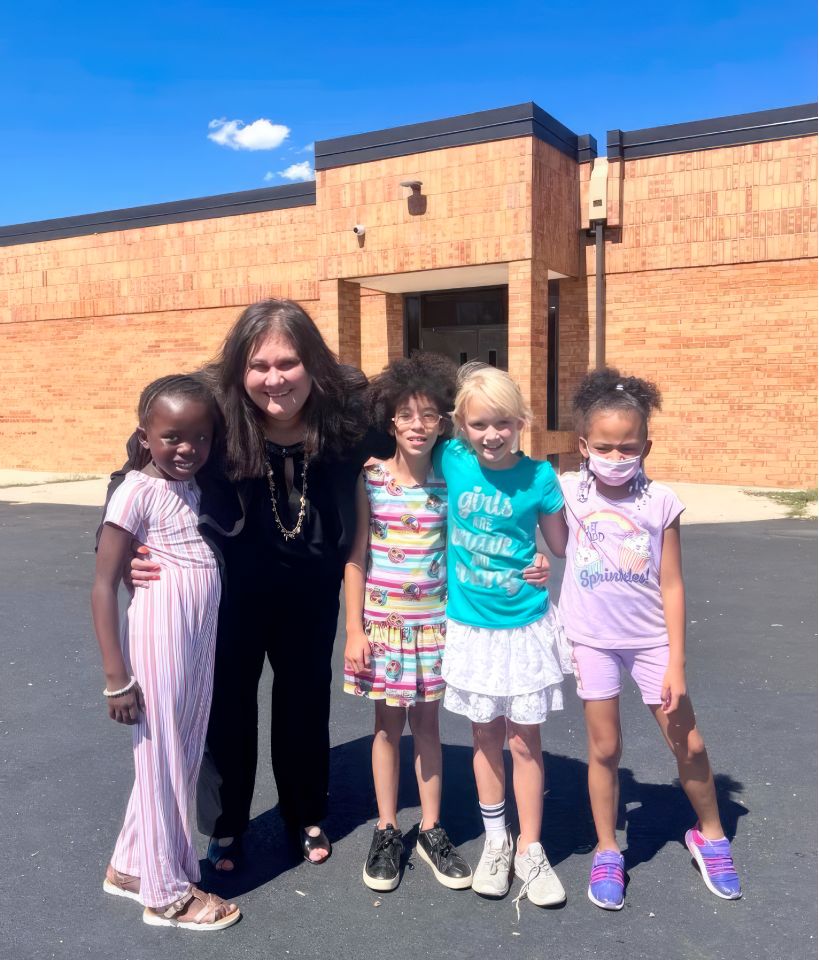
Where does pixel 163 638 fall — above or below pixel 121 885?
above

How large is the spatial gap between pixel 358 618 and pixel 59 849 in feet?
4.43

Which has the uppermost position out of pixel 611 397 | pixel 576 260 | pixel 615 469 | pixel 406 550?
pixel 576 260

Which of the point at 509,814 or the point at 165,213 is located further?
the point at 165,213

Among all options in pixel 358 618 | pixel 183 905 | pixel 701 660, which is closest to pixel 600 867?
pixel 358 618

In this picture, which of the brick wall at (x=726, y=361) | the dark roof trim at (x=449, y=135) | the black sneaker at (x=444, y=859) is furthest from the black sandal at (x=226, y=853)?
the dark roof trim at (x=449, y=135)

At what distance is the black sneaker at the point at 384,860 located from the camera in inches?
102

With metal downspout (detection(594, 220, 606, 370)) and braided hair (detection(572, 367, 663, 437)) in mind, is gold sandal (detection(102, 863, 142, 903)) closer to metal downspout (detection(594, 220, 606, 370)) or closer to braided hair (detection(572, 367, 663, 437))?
braided hair (detection(572, 367, 663, 437))

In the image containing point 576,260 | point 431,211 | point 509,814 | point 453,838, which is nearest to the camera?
→ point 453,838

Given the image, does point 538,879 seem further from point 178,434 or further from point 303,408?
point 178,434

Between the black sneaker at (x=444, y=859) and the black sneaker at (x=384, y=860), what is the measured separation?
0.29 ft

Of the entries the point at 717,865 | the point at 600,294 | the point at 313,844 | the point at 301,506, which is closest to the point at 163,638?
the point at 301,506

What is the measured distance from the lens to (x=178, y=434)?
7.84 ft

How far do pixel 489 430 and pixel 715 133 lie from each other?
12.4 m

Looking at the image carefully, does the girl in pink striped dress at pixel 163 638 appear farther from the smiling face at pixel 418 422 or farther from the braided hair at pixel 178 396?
the smiling face at pixel 418 422
